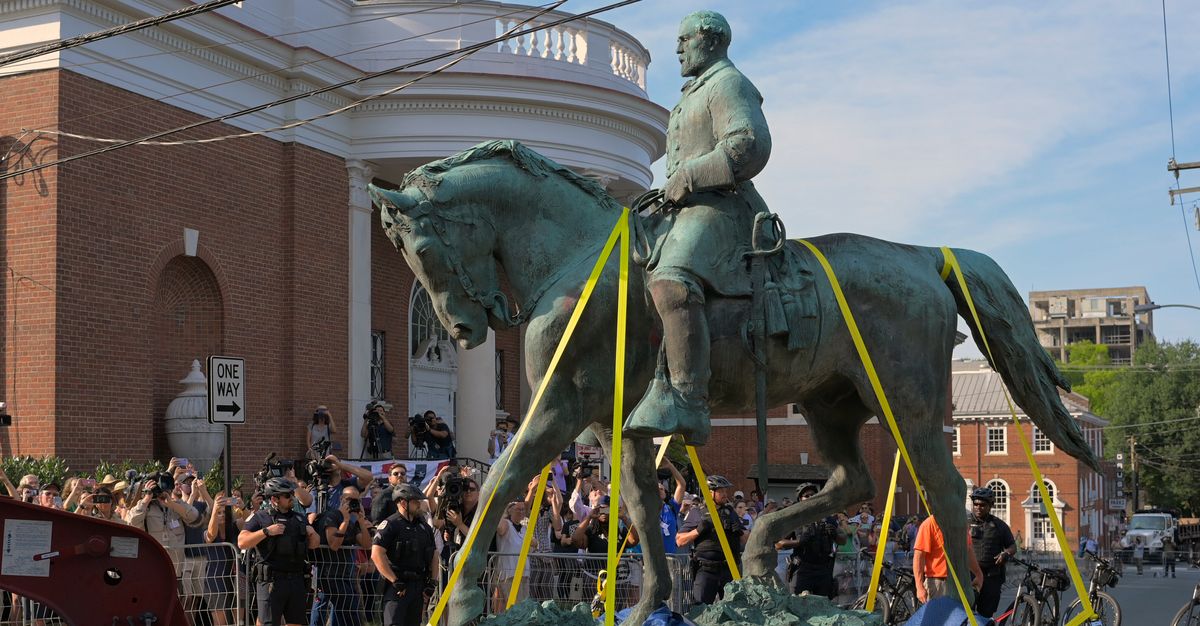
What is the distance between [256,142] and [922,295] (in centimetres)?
1861

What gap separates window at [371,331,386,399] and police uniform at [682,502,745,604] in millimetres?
14182

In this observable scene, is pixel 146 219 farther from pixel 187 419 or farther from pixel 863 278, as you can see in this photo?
pixel 863 278

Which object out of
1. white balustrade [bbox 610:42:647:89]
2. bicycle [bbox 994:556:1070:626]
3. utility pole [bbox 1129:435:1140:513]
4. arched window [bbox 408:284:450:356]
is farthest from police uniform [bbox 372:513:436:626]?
utility pole [bbox 1129:435:1140:513]

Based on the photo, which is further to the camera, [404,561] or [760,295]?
[404,561]

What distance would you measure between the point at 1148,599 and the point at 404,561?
18.9 m

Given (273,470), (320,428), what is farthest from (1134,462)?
(273,470)

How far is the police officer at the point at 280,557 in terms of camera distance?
37.3ft

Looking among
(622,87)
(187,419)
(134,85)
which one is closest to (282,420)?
(187,419)

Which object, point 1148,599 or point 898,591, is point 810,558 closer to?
point 898,591

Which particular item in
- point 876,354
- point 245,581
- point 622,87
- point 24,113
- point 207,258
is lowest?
point 245,581

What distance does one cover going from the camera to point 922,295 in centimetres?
664

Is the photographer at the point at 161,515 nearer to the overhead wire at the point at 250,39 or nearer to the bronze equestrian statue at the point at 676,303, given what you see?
the bronze equestrian statue at the point at 676,303

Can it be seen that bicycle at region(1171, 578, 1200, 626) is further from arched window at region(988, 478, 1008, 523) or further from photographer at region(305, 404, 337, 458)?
arched window at region(988, 478, 1008, 523)

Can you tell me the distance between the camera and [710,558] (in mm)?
13164
